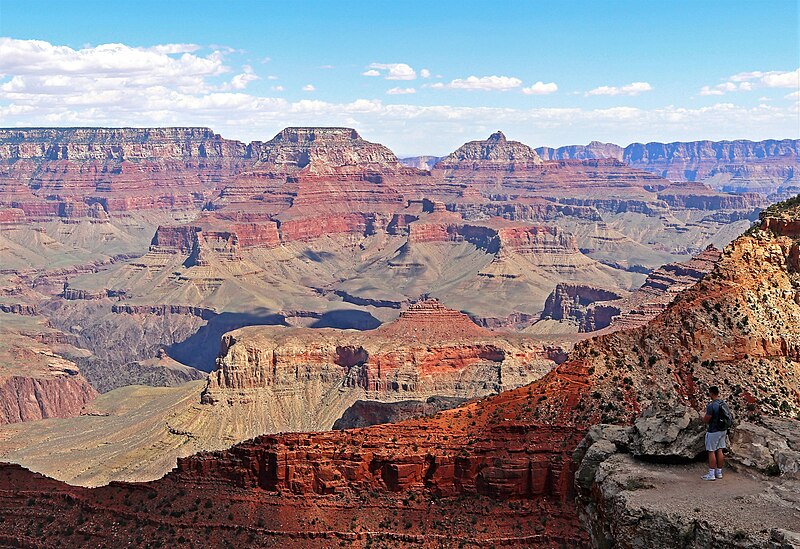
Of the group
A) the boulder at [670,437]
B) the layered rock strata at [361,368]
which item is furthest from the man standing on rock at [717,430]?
the layered rock strata at [361,368]

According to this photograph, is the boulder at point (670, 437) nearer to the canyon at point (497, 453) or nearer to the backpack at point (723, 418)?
the backpack at point (723, 418)

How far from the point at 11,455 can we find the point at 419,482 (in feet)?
272

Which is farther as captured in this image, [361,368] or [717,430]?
[361,368]

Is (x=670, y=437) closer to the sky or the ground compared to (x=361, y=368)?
closer to the sky

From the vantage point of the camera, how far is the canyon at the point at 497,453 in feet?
136

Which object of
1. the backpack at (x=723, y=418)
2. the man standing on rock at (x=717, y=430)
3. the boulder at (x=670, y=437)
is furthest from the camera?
the boulder at (x=670, y=437)

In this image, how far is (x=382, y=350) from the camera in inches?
4865

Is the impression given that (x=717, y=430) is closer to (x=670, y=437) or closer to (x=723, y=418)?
(x=723, y=418)

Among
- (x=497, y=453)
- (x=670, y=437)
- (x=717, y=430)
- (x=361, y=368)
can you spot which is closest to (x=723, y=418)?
(x=717, y=430)

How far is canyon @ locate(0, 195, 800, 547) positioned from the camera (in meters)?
41.4

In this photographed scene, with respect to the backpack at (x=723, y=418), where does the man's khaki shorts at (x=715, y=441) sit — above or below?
below

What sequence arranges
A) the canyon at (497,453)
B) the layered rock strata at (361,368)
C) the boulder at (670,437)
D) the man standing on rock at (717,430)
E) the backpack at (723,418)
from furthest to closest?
the layered rock strata at (361,368) < the canyon at (497,453) < the boulder at (670,437) < the backpack at (723,418) < the man standing on rock at (717,430)

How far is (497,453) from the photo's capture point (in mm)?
43375

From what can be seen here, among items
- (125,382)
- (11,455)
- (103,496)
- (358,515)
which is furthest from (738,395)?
(125,382)
